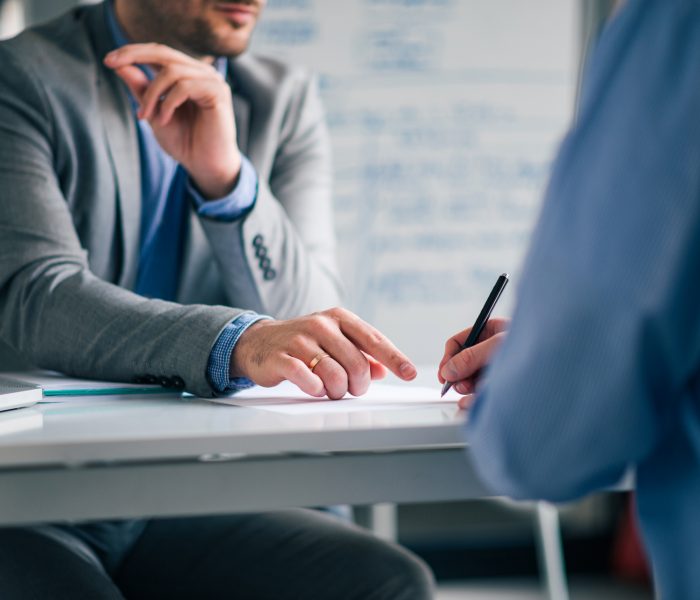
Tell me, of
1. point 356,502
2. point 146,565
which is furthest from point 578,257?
point 146,565

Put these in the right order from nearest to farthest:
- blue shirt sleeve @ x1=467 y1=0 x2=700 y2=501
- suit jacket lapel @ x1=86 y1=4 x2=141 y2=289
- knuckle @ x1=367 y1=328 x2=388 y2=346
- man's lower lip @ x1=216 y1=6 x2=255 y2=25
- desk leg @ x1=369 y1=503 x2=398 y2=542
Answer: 1. blue shirt sleeve @ x1=467 y1=0 x2=700 y2=501
2. knuckle @ x1=367 y1=328 x2=388 y2=346
3. suit jacket lapel @ x1=86 y1=4 x2=141 y2=289
4. man's lower lip @ x1=216 y1=6 x2=255 y2=25
5. desk leg @ x1=369 y1=503 x2=398 y2=542

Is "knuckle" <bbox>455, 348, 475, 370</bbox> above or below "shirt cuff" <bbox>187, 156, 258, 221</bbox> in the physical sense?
below

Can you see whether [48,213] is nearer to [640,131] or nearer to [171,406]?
[171,406]

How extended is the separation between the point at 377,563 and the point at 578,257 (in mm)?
681

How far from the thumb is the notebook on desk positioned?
523 millimetres

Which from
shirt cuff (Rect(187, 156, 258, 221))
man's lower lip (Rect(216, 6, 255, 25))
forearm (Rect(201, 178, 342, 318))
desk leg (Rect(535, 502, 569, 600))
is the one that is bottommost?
desk leg (Rect(535, 502, 569, 600))

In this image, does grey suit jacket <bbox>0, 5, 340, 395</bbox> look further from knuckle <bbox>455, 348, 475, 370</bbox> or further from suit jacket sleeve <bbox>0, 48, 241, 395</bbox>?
knuckle <bbox>455, 348, 475, 370</bbox>

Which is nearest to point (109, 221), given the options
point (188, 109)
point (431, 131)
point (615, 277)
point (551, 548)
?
point (188, 109)

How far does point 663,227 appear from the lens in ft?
1.64

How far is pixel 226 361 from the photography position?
3.06 feet

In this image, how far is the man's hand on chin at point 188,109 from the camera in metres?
1.23

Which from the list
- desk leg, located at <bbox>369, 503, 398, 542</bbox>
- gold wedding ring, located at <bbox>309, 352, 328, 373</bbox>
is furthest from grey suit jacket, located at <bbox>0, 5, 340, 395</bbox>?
desk leg, located at <bbox>369, 503, 398, 542</bbox>

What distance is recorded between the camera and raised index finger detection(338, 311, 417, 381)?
3.01 feet

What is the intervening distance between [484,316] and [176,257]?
679mm
